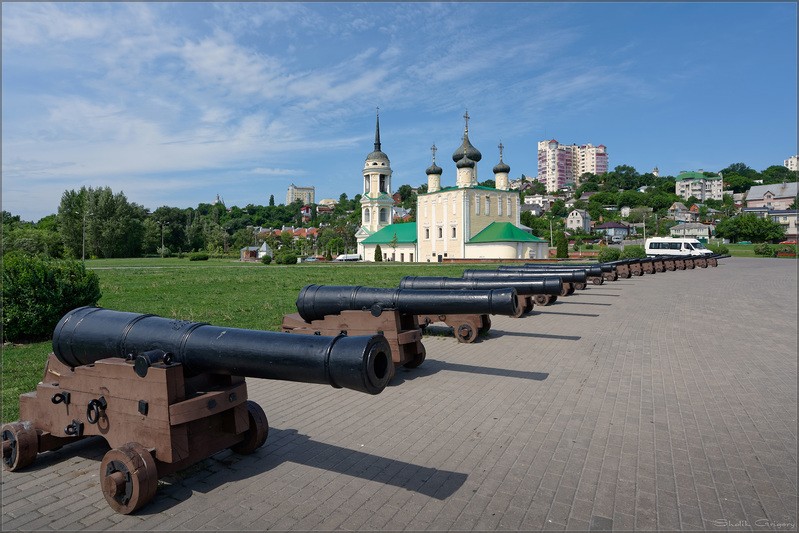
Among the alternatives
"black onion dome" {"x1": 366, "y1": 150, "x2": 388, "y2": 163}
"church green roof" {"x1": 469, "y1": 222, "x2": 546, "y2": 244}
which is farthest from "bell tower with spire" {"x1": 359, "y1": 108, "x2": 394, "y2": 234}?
"church green roof" {"x1": 469, "y1": 222, "x2": 546, "y2": 244}

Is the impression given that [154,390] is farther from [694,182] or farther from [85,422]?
[694,182]

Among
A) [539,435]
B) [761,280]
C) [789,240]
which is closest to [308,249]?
[761,280]

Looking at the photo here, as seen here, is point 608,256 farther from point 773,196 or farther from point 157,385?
point 773,196

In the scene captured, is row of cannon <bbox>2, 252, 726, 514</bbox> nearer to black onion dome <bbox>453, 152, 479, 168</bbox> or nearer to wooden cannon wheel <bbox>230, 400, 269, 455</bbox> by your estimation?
wooden cannon wheel <bbox>230, 400, 269, 455</bbox>

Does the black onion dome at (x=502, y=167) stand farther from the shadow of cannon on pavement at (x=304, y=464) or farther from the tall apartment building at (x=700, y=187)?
the tall apartment building at (x=700, y=187)

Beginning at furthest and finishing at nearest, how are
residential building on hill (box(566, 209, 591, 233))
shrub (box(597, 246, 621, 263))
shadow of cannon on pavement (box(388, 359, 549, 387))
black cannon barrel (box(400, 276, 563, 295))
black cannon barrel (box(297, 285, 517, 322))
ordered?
residential building on hill (box(566, 209, 591, 233))
shrub (box(597, 246, 621, 263))
black cannon barrel (box(400, 276, 563, 295))
shadow of cannon on pavement (box(388, 359, 549, 387))
black cannon barrel (box(297, 285, 517, 322))

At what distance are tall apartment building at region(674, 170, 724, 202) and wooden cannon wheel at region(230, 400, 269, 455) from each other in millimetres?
174612

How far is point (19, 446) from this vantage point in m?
3.76

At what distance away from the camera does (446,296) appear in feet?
21.4

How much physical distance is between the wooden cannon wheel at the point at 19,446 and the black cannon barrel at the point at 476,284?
211 inches

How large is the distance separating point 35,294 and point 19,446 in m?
5.78

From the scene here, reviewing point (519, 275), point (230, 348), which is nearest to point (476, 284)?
point (519, 275)

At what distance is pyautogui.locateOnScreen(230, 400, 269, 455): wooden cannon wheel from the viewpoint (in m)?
4.02

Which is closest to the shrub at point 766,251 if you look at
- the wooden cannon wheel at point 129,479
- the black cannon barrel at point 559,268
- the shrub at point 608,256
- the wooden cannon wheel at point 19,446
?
the shrub at point 608,256
